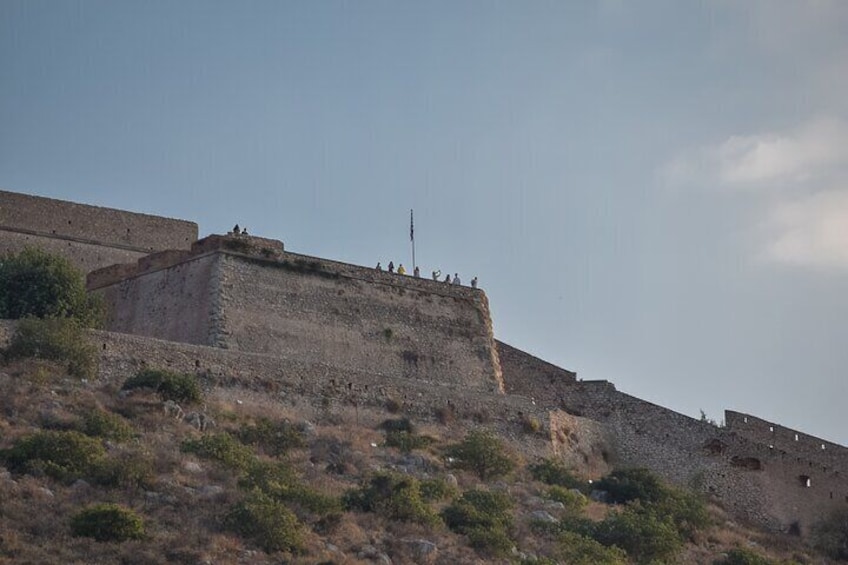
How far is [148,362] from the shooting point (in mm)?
36156

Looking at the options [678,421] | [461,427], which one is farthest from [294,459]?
[678,421]

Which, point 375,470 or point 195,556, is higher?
point 375,470

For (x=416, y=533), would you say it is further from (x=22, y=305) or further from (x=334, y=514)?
(x=22, y=305)

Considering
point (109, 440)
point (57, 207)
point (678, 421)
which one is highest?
point (57, 207)

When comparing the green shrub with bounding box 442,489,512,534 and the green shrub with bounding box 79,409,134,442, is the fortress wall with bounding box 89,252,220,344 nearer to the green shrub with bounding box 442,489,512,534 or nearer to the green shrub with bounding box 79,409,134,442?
the green shrub with bounding box 79,409,134,442

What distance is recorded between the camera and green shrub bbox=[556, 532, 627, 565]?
32.6m

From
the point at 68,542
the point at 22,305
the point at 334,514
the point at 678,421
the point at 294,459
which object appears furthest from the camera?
the point at 678,421

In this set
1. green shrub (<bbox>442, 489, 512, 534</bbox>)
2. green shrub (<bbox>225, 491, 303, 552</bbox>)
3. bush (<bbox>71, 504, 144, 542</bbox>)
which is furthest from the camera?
green shrub (<bbox>442, 489, 512, 534</bbox>)

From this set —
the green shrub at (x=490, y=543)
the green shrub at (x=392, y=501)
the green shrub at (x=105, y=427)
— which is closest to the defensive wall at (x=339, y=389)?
the green shrub at (x=105, y=427)

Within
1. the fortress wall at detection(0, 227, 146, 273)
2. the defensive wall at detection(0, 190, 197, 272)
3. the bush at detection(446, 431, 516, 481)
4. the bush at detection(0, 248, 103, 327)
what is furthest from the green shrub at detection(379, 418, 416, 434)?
the defensive wall at detection(0, 190, 197, 272)

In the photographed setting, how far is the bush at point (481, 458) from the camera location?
37219mm

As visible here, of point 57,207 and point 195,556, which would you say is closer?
point 195,556

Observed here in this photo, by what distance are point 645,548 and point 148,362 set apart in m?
10.1

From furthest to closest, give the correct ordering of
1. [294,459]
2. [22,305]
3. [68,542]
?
[22,305] → [294,459] → [68,542]
